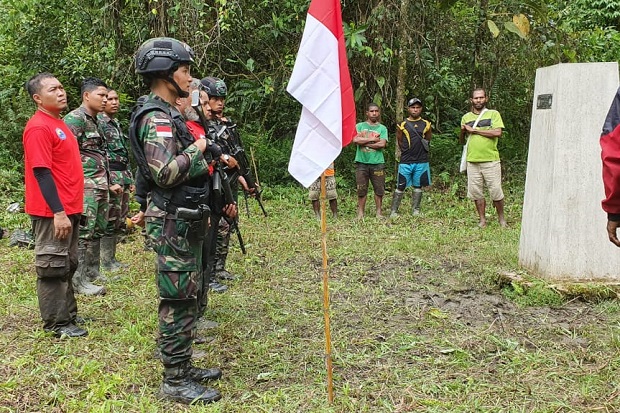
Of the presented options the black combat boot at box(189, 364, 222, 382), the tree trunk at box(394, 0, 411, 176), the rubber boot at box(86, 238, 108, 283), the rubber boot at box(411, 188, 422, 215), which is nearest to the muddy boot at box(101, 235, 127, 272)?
the rubber boot at box(86, 238, 108, 283)

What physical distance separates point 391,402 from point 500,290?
91.7 inches

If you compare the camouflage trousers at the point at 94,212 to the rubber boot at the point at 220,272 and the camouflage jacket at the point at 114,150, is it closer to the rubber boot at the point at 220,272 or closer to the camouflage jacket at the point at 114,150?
the camouflage jacket at the point at 114,150

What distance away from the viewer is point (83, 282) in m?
5.47

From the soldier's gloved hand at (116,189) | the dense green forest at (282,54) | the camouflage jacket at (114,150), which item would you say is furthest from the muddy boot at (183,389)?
the dense green forest at (282,54)

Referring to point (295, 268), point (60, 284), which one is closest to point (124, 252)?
point (295, 268)

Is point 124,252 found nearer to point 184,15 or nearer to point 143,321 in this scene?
point 143,321

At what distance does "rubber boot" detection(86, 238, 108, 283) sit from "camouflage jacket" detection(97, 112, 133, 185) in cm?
69

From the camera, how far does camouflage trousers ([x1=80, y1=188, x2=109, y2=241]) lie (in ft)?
17.8

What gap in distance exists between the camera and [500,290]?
5270 millimetres

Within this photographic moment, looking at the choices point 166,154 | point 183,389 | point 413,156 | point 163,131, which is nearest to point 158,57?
point 163,131

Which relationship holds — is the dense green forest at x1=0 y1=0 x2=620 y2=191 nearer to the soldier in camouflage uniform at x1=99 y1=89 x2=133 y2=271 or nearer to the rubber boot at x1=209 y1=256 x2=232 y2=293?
the soldier in camouflage uniform at x1=99 y1=89 x2=133 y2=271

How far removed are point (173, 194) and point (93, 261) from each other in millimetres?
2936

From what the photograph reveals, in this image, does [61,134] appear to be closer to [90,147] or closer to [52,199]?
[52,199]

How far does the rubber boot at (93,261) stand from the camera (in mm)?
5711
